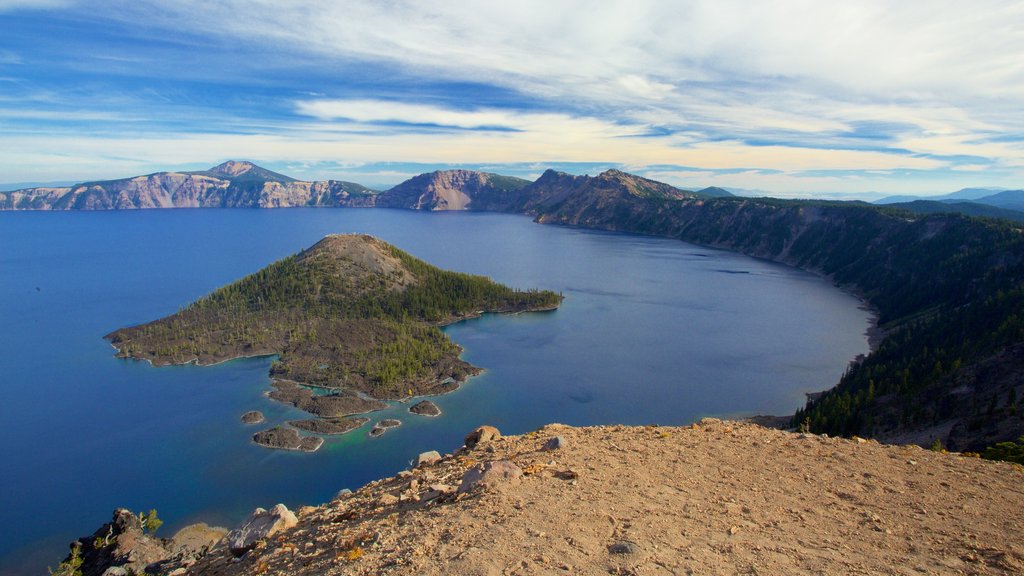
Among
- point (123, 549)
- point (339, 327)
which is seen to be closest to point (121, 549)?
point (123, 549)

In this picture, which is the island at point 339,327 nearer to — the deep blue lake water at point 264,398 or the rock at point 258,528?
the deep blue lake water at point 264,398

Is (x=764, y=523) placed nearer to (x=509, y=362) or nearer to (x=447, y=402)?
(x=447, y=402)

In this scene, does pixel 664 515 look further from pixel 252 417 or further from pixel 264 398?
pixel 264 398

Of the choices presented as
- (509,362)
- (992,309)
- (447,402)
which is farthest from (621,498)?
(992,309)

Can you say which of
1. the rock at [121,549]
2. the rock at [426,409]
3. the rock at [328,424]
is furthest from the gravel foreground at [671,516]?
the rock at [426,409]

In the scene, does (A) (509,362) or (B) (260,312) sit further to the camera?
(B) (260,312)

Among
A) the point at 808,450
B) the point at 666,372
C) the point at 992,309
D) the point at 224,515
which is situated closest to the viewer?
the point at 808,450

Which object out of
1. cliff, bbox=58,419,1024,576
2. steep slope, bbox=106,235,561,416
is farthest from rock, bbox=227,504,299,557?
steep slope, bbox=106,235,561,416
